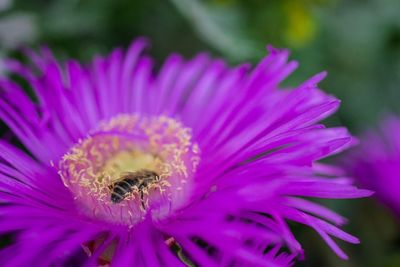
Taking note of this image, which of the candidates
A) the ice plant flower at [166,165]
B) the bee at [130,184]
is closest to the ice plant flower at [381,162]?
the ice plant flower at [166,165]

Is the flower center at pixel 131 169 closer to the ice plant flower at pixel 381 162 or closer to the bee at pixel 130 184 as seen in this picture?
the bee at pixel 130 184

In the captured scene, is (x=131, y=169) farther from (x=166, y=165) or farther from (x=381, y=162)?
(x=381, y=162)

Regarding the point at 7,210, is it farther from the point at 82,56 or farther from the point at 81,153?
the point at 82,56

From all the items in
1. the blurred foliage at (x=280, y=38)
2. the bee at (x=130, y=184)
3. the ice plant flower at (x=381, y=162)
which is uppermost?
the blurred foliage at (x=280, y=38)

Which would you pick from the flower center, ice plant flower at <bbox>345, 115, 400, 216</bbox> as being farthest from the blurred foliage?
the flower center

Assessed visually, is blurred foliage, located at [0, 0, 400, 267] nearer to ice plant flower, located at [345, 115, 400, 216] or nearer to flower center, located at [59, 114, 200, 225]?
ice plant flower, located at [345, 115, 400, 216]

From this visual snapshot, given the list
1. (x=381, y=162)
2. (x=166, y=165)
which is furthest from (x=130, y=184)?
(x=381, y=162)

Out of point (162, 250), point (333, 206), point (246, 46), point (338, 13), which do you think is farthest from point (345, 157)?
point (162, 250)
